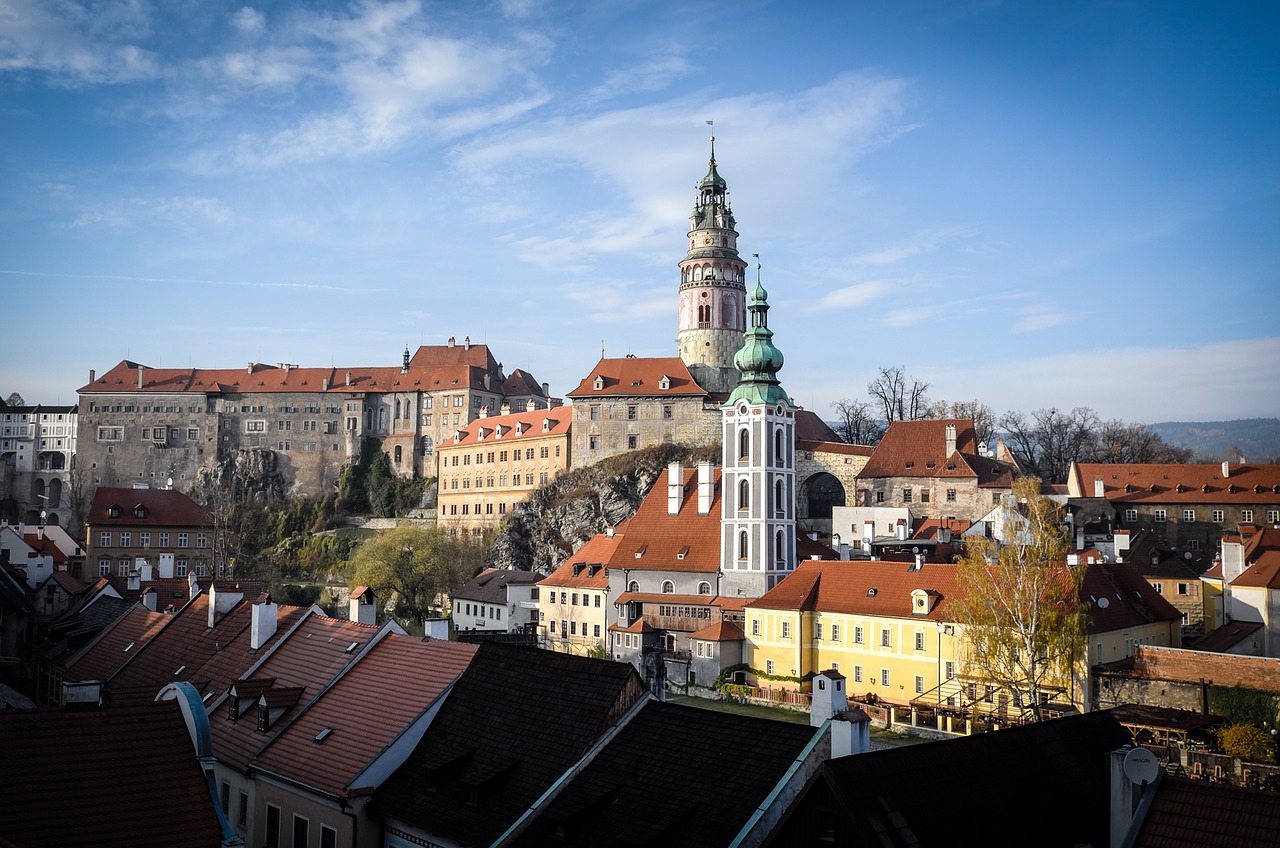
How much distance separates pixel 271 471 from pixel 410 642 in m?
91.9

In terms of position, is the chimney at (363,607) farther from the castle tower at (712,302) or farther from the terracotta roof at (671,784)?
the castle tower at (712,302)

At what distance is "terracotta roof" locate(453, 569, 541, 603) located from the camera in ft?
207

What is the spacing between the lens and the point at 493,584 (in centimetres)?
6462

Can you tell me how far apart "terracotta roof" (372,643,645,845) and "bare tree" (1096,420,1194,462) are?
263 ft

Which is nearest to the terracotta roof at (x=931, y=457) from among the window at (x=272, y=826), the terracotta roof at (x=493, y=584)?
the terracotta roof at (x=493, y=584)

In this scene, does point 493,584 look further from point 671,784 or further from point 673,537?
point 671,784

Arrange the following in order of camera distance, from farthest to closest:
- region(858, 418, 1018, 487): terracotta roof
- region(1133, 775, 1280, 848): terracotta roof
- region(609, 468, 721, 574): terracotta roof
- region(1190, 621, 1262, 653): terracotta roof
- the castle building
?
the castle building
region(858, 418, 1018, 487): terracotta roof
region(609, 468, 721, 574): terracotta roof
region(1190, 621, 1262, 653): terracotta roof
region(1133, 775, 1280, 848): terracotta roof

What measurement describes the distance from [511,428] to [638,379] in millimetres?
14408

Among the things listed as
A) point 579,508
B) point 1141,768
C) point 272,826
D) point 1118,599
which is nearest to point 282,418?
point 579,508

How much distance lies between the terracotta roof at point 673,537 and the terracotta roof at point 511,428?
99.0ft

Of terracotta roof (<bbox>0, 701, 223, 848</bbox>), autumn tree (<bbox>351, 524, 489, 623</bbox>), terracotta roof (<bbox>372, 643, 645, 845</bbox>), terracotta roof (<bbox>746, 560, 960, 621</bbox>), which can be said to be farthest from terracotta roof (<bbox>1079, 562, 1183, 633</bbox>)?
autumn tree (<bbox>351, 524, 489, 623</bbox>)

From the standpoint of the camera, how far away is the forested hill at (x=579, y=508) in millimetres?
75000

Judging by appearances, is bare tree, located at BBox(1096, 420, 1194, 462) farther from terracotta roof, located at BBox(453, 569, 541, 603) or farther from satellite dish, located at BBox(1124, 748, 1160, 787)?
satellite dish, located at BBox(1124, 748, 1160, 787)

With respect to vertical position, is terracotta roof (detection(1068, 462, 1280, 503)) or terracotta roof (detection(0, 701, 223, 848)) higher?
terracotta roof (detection(1068, 462, 1280, 503))
